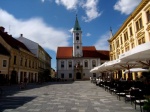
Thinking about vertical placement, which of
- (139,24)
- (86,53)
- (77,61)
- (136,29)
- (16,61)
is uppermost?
(86,53)

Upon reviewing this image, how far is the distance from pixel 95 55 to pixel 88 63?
4178 millimetres

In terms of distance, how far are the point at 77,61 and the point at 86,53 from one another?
487 centimetres

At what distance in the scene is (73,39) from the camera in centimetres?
6844

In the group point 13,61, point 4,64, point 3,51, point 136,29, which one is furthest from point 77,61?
point 136,29

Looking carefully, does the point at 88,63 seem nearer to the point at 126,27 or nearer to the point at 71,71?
the point at 71,71

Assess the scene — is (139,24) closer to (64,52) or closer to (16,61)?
(16,61)

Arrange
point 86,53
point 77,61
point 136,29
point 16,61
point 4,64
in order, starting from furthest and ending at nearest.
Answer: point 86,53, point 77,61, point 16,61, point 4,64, point 136,29

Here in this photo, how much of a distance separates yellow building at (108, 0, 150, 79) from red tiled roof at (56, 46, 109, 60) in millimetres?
28866

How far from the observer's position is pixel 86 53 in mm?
67688

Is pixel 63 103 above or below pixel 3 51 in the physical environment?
below

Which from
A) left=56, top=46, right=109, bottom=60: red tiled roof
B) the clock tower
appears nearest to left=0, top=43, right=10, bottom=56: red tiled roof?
left=56, top=46, right=109, bottom=60: red tiled roof

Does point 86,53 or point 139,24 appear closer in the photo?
point 139,24

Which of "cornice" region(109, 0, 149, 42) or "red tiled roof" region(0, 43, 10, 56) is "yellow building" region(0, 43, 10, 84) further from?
"cornice" region(109, 0, 149, 42)

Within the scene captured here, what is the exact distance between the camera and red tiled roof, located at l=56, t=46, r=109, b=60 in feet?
218
